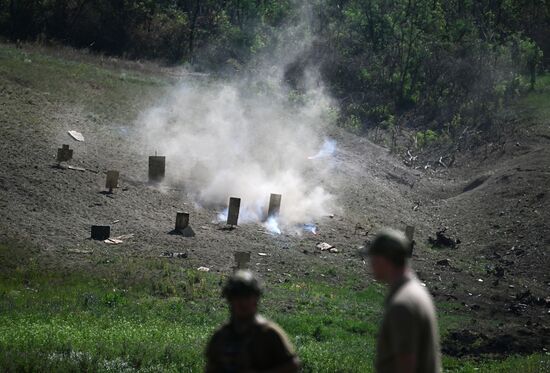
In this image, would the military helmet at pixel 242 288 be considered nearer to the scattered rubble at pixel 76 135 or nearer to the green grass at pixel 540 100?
the scattered rubble at pixel 76 135

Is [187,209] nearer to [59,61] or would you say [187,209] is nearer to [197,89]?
[197,89]

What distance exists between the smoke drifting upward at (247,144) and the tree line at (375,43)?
4.91m

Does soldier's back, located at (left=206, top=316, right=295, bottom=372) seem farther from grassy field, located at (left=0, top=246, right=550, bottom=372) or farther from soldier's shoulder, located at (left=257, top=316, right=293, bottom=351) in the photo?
grassy field, located at (left=0, top=246, right=550, bottom=372)

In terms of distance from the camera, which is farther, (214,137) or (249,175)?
(214,137)

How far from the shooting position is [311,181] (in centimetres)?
3048

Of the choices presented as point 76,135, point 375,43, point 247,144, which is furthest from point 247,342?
point 375,43

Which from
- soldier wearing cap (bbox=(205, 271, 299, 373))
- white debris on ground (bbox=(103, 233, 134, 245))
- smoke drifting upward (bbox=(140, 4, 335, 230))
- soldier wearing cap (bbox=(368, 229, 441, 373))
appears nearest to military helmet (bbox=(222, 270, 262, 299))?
soldier wearing cap (bbox=(205, 271, 299, 373))

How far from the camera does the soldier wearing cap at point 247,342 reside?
554cm

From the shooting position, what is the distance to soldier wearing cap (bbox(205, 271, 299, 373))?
218 inches

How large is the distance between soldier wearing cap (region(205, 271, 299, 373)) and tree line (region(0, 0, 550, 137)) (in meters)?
36.4

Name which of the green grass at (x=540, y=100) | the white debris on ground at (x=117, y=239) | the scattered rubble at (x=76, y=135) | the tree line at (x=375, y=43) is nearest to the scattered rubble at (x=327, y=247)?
the white debris on ground at (x=117, y=239)

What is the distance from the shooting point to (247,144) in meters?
32.2

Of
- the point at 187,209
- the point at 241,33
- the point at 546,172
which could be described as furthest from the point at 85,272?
the point at 241,33

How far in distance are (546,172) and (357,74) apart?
59.9ft
